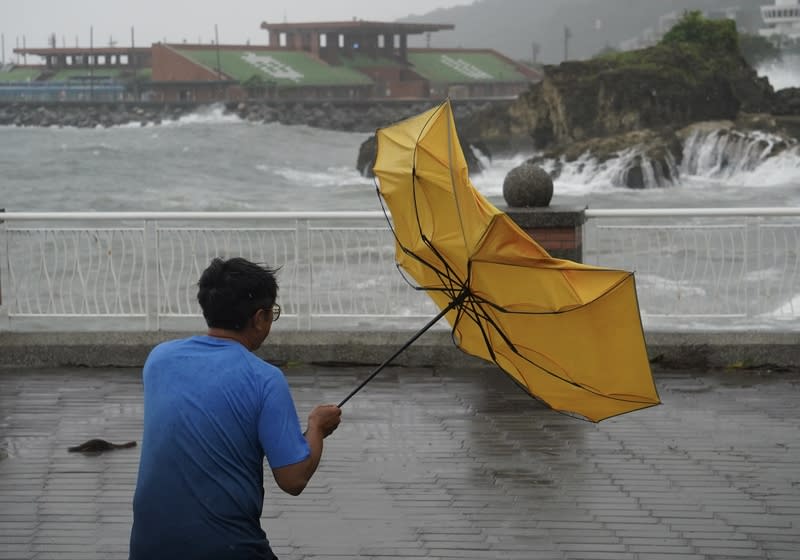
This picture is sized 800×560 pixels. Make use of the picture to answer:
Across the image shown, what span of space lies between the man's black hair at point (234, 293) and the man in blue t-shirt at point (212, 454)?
107 millimetres

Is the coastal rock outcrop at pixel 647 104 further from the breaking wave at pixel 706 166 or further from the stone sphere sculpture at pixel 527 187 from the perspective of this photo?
the stone sphere sculpture at pixel 527 187

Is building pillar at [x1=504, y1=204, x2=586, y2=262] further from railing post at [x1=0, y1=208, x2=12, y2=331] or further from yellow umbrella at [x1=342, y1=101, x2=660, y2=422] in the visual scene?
yellow umbrella at [x1=342, y1=101, x2=660, y2=422]

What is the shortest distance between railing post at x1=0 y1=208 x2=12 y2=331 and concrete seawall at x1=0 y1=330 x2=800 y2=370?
0.13 m

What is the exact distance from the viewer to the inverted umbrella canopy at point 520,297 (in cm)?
380

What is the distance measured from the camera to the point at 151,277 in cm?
1010

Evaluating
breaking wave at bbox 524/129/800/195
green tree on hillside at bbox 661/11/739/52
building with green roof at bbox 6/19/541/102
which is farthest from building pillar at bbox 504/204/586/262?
building with green roof at bbox 6/19/541/102

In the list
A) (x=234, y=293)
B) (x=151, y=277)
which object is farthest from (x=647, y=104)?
(x=234, y=293)

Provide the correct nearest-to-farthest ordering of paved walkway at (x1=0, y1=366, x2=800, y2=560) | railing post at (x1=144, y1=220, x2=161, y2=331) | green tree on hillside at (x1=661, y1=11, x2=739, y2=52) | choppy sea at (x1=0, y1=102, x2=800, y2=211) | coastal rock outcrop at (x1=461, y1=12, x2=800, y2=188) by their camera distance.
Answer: paved walkway at (x1=0, y1=366, x2=800, y2=560) < railing post at (x1=144, y1=220, x2=161, y2=331) < choppy sea at (x1=0, y1=102, x2=800, y2=211) < coastal rock outcrop at (x1=461, y1=12, x2=800, y2=188) < green tree on hillside at (x1=661, y1=11, x2=739, y2=52)

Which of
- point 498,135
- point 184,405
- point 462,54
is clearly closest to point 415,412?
point 184,405

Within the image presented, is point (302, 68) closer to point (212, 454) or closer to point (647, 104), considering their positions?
point (647, 104)

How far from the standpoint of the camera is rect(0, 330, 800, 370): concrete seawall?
937cm

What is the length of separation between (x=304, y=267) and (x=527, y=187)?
1785 millimetres

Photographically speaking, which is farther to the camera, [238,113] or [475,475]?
[238,113]

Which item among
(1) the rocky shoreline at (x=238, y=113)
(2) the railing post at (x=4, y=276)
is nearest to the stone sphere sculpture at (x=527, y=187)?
(2) the railing post at (x=4, y=276)
